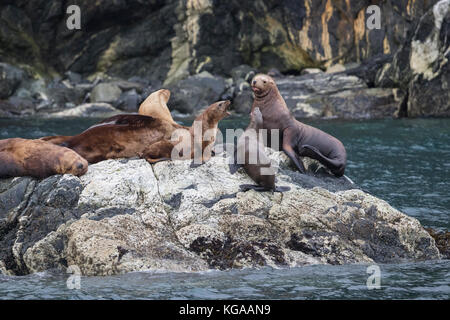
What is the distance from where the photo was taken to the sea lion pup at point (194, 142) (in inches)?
273

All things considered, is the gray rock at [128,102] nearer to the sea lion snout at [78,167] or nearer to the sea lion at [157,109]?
the sea lion at [157,109]

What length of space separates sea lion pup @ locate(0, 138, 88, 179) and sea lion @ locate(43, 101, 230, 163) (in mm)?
501

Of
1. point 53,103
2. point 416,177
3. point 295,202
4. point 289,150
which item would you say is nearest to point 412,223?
point 295,202

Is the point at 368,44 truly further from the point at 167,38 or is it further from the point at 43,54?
the point at 43,54

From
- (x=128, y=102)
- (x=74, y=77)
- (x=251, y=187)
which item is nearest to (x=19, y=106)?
(x=128, y=102)

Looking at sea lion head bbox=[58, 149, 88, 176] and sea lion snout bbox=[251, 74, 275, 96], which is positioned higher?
sea lion snout bbox=[251, 74, 275, 96]

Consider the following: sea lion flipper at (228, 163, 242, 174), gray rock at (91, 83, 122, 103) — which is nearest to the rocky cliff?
gray rock at (91, 83, 122, 103)

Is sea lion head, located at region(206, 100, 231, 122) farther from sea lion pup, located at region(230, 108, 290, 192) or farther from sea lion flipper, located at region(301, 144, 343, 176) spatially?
sea lion flipper, located at region(301, 144, 343, 176)

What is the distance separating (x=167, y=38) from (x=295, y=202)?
27.4 meters

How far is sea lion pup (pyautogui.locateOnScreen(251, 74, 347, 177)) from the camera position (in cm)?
730

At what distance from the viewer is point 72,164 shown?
641 centimetres

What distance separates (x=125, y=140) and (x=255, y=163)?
1547 mm

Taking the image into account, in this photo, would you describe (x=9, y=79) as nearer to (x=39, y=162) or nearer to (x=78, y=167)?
(x=39, y=162)
